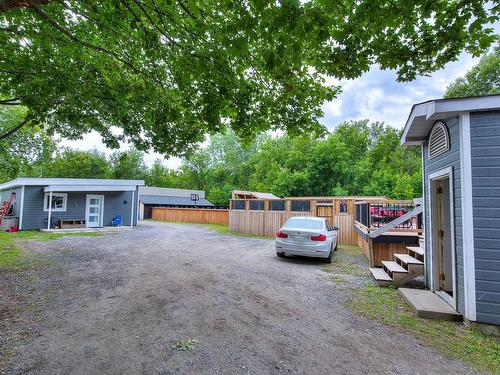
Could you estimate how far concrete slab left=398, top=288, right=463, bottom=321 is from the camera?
439 centimetres

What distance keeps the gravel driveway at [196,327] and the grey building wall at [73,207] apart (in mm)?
13146

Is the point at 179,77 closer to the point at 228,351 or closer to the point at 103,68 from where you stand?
the point at 103,68

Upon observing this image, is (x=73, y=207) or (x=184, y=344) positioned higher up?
(x=73, y=207)

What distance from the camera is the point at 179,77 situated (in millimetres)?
6156

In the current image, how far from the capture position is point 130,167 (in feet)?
152

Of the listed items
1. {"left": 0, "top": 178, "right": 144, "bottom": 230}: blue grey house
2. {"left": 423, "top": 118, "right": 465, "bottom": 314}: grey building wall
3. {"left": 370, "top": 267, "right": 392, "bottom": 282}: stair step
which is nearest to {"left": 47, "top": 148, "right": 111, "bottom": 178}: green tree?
{"left": 0, "top": 178, "right": 144, "bottom": 230}: blue grey house

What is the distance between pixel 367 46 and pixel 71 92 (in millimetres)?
6914

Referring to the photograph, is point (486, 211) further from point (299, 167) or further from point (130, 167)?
point (130, 167)

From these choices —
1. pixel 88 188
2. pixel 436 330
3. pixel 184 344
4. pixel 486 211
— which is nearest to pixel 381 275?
pixel 436 330

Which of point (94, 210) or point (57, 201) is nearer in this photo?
point (57, 201)

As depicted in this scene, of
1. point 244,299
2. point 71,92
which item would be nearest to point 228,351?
point 244,299

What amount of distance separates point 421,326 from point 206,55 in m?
5.72

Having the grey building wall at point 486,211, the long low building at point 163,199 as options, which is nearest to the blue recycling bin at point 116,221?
the long low building at point 163,199

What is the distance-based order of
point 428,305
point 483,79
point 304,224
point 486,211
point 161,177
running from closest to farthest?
point 486,211 < point 428,305 < point 304,224 < point 483,79 < point 161,177
